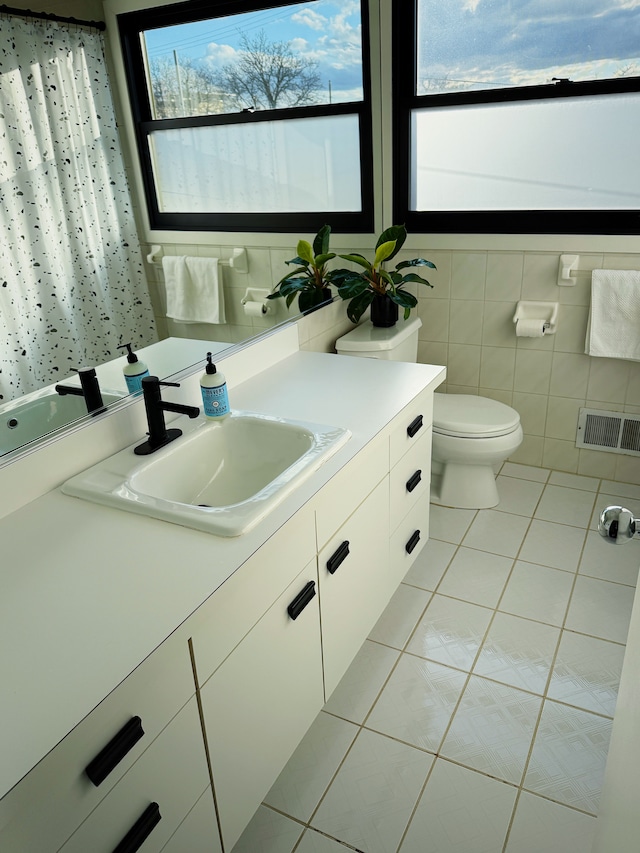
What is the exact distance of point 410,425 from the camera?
1.96m

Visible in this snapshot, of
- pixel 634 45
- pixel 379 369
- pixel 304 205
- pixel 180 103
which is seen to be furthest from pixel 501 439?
pixel 180 103

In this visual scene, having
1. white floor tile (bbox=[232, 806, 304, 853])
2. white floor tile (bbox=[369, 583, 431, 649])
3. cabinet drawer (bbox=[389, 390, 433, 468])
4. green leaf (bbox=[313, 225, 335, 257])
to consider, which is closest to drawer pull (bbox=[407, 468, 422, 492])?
cabinet drawer (bbox=[389, 390, 433, 468])

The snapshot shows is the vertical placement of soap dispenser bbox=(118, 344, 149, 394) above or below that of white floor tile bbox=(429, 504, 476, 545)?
above

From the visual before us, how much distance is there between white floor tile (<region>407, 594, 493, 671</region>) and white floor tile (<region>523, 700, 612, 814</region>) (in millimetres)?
288

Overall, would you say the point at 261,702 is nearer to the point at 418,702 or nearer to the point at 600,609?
the point at 418,702

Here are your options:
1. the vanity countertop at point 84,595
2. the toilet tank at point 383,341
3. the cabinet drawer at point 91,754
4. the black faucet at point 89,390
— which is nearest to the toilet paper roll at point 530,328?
the toilet tank at point 383,341

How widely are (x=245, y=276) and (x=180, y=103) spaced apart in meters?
0.50

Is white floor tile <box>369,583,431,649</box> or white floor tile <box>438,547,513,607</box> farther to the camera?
white floor tile <box>438,547,513,607</box>

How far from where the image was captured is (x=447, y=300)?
296 centimetres

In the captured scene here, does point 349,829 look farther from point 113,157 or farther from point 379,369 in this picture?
point 113,157

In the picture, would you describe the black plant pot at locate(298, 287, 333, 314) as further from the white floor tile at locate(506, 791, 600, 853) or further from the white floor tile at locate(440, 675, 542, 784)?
the white floor tile at locate(506, 791, 600, 853)

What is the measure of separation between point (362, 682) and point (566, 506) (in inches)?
52.2

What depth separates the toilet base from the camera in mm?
2758

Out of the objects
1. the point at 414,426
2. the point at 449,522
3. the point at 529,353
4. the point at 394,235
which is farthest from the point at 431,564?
the point at 394,235
